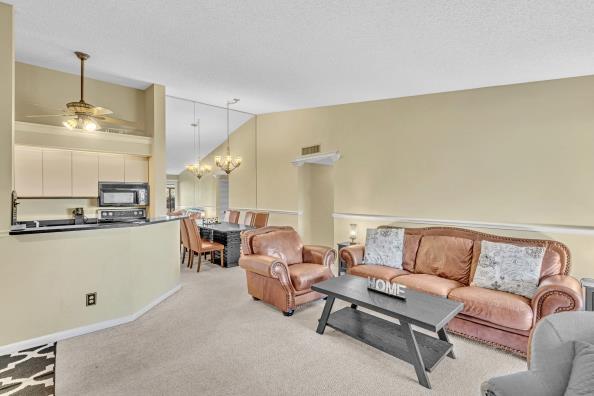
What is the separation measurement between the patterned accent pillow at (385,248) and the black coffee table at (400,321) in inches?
32.4

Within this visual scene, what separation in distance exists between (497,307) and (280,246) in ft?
8.00

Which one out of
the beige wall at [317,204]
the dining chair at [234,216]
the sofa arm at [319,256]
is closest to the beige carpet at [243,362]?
the sofa arm at [319,256]

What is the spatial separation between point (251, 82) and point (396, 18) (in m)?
2.21

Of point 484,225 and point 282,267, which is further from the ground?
point 484,225

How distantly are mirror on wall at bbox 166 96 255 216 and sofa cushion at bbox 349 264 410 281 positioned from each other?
4018 millimetres

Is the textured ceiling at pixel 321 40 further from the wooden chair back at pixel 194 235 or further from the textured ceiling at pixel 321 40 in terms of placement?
the wooden chair back at pixel 194 235

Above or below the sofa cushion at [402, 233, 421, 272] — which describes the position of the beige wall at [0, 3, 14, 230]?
above

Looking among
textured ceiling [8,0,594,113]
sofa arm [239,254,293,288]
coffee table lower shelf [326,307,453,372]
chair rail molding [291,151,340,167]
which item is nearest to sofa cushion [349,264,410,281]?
coffee table lower shelf [326,307,453,372]

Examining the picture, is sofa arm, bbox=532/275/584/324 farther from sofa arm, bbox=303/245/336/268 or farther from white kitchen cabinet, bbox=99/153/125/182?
white kitchen cabinet, bbox=99/153/125/182

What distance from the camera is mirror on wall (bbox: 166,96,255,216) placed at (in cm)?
574

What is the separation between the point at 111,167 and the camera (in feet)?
14.0

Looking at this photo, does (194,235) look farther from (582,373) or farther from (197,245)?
(582,373)

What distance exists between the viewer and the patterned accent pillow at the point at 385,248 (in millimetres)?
3680

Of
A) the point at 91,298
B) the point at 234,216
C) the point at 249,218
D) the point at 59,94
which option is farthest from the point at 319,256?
the point at 59,94
